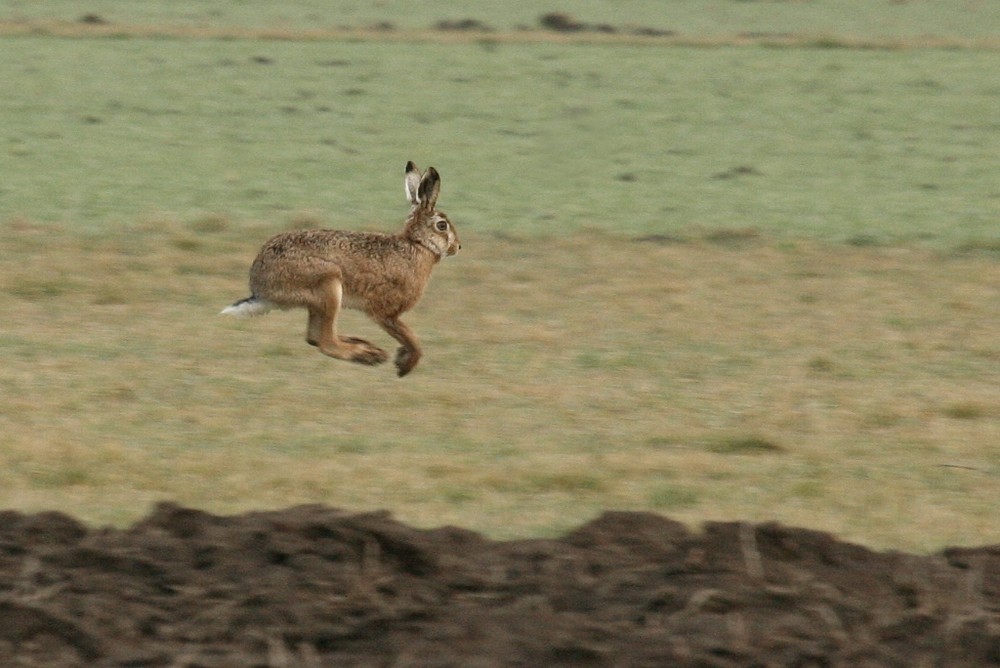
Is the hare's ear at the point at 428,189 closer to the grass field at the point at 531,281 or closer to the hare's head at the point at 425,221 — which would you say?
the hare's head at the point at 425,221

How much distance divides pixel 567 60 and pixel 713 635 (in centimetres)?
2017

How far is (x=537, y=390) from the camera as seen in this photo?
10.9 m

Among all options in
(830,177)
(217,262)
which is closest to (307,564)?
(217,262)

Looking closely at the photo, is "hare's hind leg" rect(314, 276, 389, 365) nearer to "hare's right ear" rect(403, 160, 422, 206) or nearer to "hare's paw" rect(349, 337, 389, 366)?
"hare's paw" rect(349, 337, 389, 366)

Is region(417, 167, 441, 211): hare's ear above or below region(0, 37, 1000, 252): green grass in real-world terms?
above

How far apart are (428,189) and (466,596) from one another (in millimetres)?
4677

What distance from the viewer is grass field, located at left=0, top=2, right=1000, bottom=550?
29.7 ft

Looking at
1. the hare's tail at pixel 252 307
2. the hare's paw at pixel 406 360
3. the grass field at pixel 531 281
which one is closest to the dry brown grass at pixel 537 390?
the grass field at pixel 531 281

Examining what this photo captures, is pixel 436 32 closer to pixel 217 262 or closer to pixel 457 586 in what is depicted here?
pixel 217 262

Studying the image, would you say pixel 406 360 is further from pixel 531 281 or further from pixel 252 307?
pixel 531 281

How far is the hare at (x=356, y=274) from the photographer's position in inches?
415

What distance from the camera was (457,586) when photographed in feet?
22.6

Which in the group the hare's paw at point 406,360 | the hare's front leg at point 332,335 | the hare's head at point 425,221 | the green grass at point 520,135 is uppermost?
the hare's head at point 425,221

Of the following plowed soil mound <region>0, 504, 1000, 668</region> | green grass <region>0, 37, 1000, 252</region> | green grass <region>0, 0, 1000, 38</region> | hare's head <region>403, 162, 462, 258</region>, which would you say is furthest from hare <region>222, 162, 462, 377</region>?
green grass <region>0, 0, 1000, 38</region>
